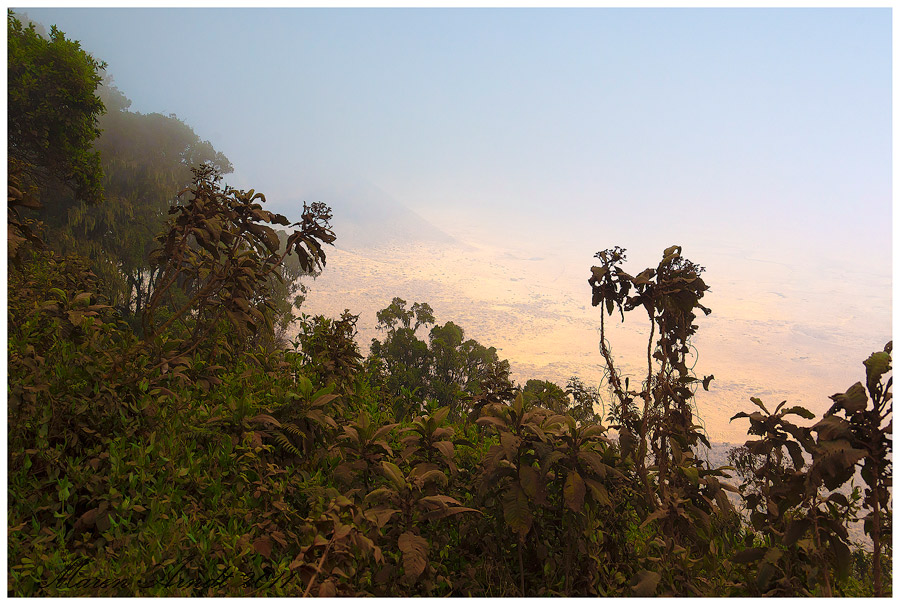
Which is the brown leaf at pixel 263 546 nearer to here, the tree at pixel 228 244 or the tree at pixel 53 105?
the tree at pixel 228 244

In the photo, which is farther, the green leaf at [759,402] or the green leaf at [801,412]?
the green leaf at [759,402]

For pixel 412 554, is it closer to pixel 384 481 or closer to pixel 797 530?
pixel 384 481

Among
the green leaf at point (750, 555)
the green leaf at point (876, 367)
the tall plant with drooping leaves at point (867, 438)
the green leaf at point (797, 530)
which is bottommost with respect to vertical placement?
the green leaf at point (750, 555)

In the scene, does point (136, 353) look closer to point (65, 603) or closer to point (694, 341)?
point (65, 603)

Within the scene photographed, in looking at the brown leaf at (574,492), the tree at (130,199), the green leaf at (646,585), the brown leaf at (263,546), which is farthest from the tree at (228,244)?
the tree at (130,199)

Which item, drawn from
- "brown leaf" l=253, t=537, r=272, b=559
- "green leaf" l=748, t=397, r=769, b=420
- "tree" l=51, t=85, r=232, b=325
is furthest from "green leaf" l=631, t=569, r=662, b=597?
"tree" l=51, t=85, r=232, b=325

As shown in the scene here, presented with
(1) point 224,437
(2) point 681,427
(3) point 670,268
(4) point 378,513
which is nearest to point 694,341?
(2) point 681,427

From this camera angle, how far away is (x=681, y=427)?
330 centimetres

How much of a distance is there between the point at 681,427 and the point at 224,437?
3.04 m

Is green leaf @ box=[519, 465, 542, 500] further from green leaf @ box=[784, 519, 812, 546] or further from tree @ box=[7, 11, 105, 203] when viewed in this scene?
tree @ box=[7, 11, 105, 203]

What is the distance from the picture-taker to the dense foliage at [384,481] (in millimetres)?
2100

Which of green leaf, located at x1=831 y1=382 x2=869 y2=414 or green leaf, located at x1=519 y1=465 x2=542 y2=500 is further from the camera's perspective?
green leaf, located at x1=519 y1=465 x2=542 y2=500

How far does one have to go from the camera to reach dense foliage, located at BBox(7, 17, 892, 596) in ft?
6.89

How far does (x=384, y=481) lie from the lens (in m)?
2.78
